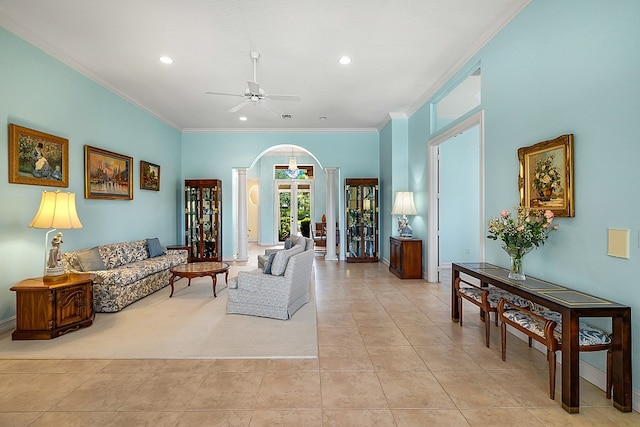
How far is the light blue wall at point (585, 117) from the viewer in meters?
Answer: 2.15

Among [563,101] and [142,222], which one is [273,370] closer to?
[563,101]

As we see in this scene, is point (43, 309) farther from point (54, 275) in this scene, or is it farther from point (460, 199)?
point (460, 199)

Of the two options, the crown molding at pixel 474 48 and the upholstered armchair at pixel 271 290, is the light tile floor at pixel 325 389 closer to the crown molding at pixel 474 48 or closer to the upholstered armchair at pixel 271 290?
the upholstered armchair at pixel 271 290

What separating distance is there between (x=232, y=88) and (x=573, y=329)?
209 inches

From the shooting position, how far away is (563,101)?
2.67 meters

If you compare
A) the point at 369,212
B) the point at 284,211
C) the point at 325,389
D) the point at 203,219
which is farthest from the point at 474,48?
the point at 284,211

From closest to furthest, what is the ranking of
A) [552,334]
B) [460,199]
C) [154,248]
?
1. [552,334]
2. [154,248]
3. [460,199]

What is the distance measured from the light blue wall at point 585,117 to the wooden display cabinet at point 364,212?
4.61 meters

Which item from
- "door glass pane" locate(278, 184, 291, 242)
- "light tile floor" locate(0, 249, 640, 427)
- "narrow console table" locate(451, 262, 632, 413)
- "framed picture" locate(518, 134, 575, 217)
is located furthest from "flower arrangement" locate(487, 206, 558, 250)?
"door glass pane" locate(278, 184, 291, 242)

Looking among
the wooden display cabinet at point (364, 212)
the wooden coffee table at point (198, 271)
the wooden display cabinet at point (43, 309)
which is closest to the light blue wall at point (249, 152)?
the wooden display cabinet at point (364, 212)

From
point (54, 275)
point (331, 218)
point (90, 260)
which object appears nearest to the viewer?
point (54, 275)

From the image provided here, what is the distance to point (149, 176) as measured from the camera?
658cm

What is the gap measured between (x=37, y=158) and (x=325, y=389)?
4.27m

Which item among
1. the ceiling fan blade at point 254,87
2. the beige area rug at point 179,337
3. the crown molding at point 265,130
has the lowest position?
the beige area rug at point 179,337
